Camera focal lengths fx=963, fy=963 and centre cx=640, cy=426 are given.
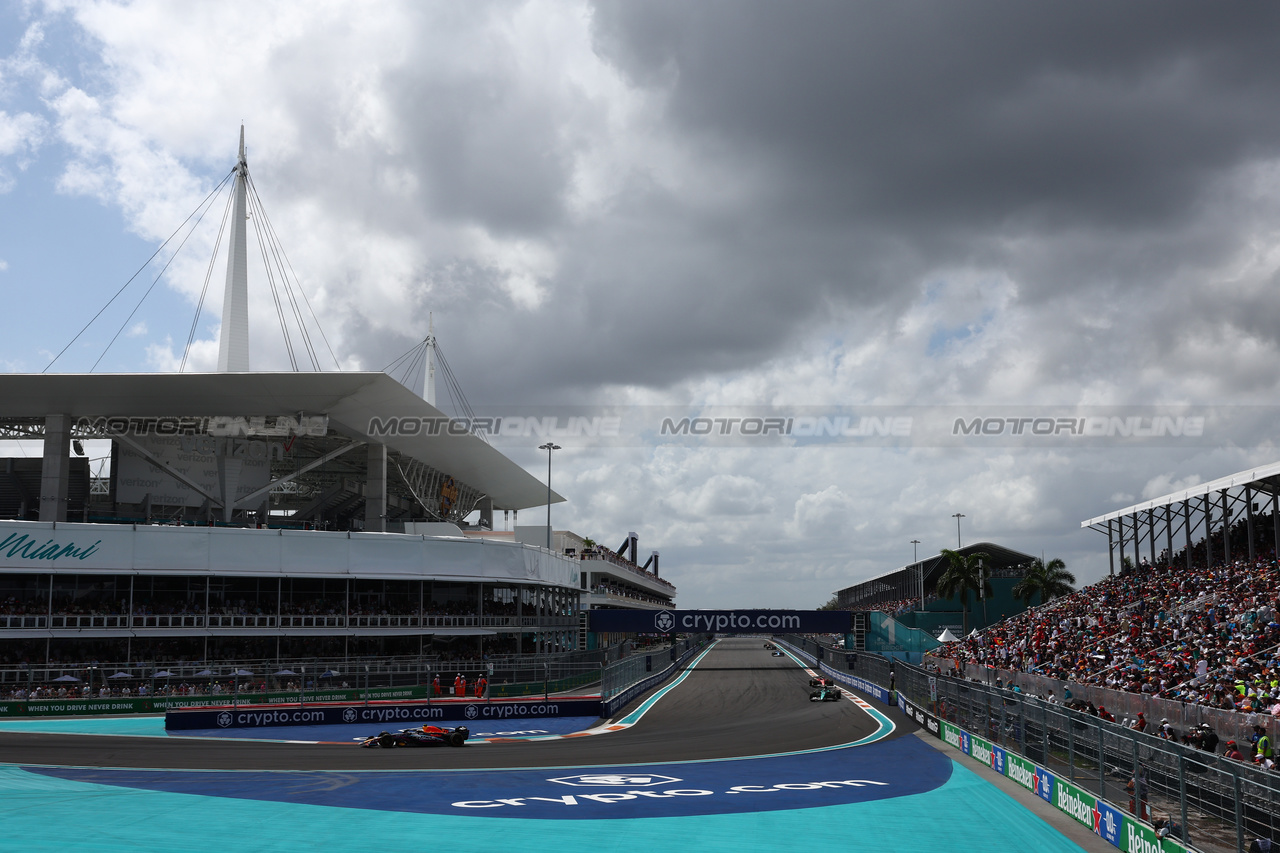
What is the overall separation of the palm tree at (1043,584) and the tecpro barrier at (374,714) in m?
57.9

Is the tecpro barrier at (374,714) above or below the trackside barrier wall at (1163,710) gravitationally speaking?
below

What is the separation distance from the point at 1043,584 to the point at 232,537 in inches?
2528

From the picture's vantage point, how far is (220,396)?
165 ft

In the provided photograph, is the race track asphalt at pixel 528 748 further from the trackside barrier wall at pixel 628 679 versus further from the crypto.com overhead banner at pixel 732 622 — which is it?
the crypto.com overhead banner at pixel 732 622

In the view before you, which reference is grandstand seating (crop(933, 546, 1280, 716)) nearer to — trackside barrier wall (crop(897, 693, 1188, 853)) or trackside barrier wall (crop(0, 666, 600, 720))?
trackside barrier wall (crop(897, 693, 1188, 853))

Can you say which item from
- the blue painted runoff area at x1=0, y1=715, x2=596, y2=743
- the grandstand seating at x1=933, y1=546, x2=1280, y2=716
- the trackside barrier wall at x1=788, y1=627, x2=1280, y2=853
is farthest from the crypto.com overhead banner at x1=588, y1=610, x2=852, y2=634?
the trackside barrier wall at x1=788, y1=627, x2=1280, y2=853

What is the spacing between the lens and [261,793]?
64.6ft

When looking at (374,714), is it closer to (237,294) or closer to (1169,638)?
(1169,638)

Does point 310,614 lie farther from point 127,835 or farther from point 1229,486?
point 1229,486

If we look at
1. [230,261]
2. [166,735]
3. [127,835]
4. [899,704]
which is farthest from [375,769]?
[230,261]

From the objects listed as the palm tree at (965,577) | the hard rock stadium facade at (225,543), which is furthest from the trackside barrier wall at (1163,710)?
the palm tree at (965,577)

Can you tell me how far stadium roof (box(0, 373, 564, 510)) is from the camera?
4809 cm

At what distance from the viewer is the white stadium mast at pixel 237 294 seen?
183ft

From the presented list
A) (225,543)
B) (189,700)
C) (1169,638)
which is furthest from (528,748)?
(225,543)
